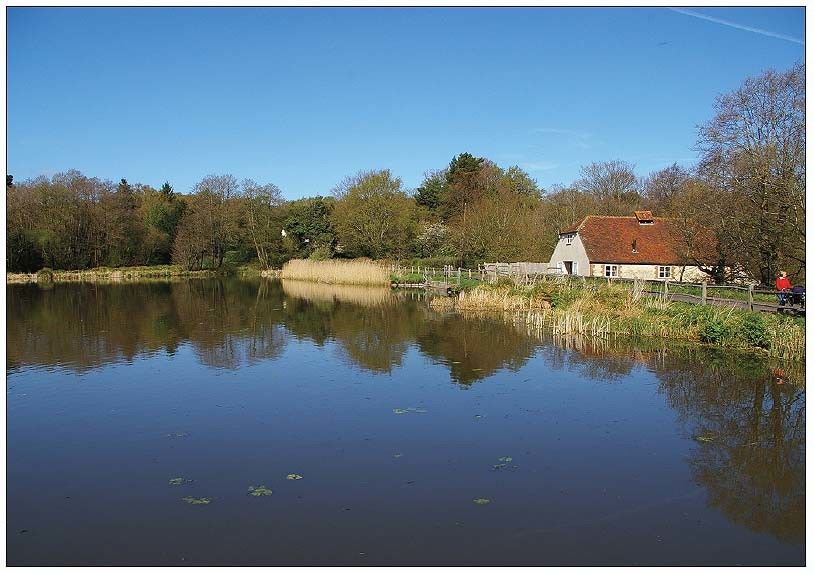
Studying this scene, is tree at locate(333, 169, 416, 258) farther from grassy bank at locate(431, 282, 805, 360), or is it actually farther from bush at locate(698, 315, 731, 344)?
bush at locate(698, 315, 731, 344)

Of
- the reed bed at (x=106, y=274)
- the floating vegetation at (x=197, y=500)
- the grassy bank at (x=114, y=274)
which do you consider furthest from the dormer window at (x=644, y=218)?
the floating vegetation at (x=197, y=500)

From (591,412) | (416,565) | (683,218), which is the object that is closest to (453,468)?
(416,565)

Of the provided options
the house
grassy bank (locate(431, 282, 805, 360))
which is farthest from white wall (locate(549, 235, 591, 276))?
grassy bank (locate(431, 282, 805, 360))

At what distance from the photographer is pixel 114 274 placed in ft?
160

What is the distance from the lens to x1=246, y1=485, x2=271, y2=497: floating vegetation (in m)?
7.20

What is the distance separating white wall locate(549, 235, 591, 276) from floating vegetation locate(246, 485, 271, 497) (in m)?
30.7

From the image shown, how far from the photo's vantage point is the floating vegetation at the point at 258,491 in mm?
7203

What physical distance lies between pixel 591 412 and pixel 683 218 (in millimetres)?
20119

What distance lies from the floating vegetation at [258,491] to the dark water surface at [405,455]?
0.08m

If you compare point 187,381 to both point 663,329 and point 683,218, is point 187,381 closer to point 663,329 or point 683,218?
point 663,329

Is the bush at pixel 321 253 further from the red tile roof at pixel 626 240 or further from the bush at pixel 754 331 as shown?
the bush at pixel 754 331

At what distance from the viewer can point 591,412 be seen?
423 inches

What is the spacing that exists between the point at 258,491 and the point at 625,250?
105 ft

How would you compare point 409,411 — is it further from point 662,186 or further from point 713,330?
point 662,186
